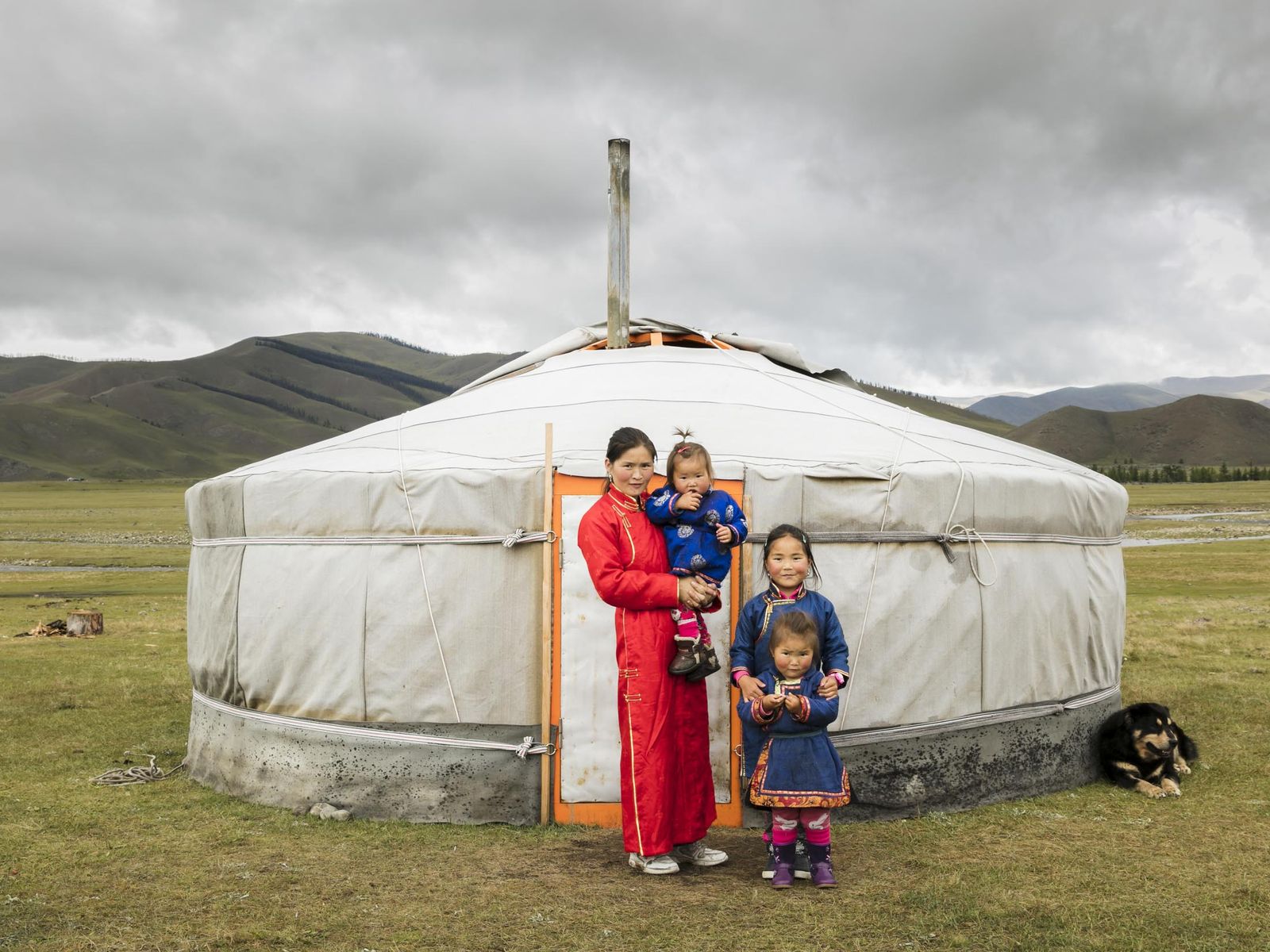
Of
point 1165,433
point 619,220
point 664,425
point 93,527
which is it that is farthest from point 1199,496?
point 1165,433

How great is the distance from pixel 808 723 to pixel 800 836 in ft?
1.71

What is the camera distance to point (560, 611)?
4.74m

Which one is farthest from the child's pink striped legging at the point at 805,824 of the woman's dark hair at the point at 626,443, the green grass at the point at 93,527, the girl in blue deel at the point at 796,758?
the green grass at the point at 93,527

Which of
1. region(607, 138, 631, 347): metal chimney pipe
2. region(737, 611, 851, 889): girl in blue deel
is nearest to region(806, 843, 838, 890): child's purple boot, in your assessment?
region(737, 611, 851, 889): girl in blue deel

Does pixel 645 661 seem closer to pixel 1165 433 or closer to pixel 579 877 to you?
pixel 579 877

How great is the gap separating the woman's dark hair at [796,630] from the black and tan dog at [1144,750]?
256 centimetres

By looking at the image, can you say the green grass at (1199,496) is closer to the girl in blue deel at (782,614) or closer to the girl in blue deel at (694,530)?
the girl in blue deel at (782,614)

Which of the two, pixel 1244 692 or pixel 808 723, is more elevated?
pixel 808 723

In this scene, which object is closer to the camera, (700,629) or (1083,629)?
(700,629)

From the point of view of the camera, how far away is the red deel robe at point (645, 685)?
12.8 feet

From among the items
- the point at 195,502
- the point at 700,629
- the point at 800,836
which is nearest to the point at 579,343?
the point at 195,502

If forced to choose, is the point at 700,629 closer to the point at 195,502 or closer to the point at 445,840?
the point at 445,840

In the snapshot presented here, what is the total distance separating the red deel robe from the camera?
390 cm

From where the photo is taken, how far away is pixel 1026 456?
5773mm
